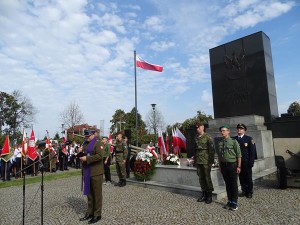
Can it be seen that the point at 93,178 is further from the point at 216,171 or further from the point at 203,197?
the point at 216,171

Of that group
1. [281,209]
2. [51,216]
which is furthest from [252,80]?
[51,216]

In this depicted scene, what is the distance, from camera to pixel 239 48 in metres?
14.0

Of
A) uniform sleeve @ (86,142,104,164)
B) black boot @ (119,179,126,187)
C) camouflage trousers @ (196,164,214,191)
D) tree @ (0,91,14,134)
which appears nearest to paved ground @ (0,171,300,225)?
camouflage trousers @ (196,164,214,191)

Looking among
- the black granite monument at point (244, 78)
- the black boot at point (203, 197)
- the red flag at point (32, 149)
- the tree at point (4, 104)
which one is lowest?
the black boot at point (203, 197)

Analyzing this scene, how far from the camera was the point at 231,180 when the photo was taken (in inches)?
247

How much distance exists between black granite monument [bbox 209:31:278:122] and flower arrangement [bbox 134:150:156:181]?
6238 mm

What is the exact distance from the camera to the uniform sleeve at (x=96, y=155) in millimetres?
5880

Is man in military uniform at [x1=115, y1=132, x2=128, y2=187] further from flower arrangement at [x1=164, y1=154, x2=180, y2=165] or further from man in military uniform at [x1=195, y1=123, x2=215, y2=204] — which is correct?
man in military uniform at [x1=195, y1=123, x2=215, y2=204]

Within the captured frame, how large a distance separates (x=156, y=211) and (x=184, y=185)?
2511 millimetres

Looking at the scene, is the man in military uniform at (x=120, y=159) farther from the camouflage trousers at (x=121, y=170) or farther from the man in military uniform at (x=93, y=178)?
the man in military uniform at (x=93, y=178)

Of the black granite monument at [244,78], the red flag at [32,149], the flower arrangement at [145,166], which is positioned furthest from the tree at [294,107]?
the red flag at [32,149]

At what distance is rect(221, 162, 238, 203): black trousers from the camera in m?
6.17

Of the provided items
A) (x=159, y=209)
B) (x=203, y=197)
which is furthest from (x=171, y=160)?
(x=159, y=209)

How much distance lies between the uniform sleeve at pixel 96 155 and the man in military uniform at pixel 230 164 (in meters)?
3.01
